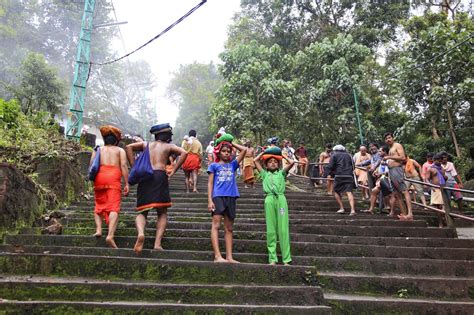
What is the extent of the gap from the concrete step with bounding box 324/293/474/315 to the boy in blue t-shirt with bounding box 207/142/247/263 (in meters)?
1.32

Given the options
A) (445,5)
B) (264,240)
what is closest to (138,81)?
(445,5)

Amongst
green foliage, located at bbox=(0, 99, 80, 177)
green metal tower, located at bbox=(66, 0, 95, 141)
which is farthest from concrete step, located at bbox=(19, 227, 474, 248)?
green metal tower, located at bbox=(66, 0, 95, 141)

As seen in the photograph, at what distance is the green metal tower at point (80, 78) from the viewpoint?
13.0 meters

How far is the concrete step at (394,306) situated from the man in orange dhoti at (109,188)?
9.43ft

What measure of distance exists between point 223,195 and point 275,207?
707 millimetres

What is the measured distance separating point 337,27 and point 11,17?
81.6 feet

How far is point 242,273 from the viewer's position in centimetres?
415

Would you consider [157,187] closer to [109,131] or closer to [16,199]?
[109,131]

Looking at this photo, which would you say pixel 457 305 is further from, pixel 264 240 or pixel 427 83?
pixel 427 83

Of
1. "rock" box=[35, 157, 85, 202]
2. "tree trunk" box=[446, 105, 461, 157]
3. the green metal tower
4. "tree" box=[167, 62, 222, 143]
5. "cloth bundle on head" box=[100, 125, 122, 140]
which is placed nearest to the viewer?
"cloth bundle on head" box=[100, 125, 122, 140]

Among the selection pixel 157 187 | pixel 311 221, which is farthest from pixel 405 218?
pixel 157 187

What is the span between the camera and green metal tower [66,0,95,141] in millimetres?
13047

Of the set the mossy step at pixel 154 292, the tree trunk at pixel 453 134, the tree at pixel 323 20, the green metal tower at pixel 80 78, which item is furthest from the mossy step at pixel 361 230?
the tree at pixel 323 20

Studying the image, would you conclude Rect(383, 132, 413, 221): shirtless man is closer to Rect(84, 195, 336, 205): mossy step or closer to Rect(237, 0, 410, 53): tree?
Rect(84, 195, 336, 205): mossy step
